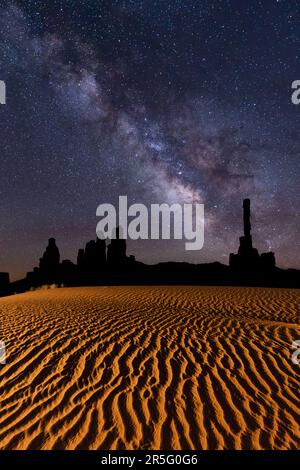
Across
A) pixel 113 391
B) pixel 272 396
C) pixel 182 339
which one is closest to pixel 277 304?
pixel 182 339

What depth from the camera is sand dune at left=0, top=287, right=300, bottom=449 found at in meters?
4.24

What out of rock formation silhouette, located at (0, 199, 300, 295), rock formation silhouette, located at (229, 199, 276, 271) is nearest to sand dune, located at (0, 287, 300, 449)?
rock formation silhouette, located at (0, 199, 300, 295)

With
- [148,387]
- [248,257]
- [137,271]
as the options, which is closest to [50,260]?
[137,271]

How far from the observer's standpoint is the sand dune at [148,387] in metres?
4.24

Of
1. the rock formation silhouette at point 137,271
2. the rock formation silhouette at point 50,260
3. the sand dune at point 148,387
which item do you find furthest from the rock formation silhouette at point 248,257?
the sand dune at point 148,387

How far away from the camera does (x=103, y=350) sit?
7.14 m

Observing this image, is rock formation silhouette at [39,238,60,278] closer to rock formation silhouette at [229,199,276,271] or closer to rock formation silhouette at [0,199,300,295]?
rock formation silhouette at [0,199,300,295]

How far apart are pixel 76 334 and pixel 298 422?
6034 mm

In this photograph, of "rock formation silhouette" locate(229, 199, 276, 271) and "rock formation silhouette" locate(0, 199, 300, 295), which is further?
"rock formation silhouette" locate(229, 199, 276, 271)

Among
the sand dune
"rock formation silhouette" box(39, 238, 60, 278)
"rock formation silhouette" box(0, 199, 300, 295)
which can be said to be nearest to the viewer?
the sand dune

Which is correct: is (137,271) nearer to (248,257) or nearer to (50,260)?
(248,257)

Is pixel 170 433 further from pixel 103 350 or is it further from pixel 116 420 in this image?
pixel 103 350

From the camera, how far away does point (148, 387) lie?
17.7ft

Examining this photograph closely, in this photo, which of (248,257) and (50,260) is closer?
(248,257)
